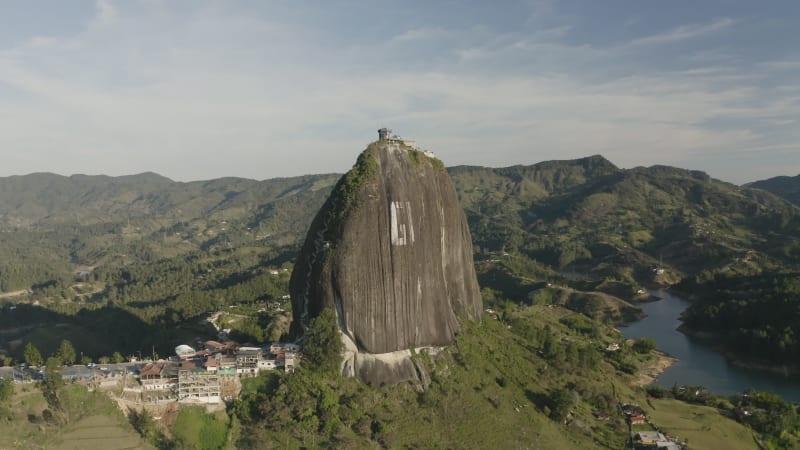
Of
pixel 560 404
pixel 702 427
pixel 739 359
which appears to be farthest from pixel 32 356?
pixel 739 359

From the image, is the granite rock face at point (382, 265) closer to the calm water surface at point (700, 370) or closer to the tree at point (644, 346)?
the calm water surface at point (700, 370)

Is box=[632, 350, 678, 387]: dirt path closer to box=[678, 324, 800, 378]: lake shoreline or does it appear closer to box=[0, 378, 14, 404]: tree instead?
box=[678, 324, 800, 378]: lake shoreline

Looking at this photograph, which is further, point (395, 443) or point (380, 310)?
point (380, 310)

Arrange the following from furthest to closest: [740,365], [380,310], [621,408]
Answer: [740,365] → [621,408] → [380,310]

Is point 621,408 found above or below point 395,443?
below

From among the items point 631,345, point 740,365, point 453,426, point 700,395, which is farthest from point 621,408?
point 740,365

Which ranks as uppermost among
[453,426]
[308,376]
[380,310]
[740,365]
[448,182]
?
[448,182]

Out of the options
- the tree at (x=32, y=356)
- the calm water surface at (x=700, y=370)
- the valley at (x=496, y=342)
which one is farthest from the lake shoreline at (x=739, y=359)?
the tree at (x=32, y=356)

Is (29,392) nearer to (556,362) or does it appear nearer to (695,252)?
(556,362)
